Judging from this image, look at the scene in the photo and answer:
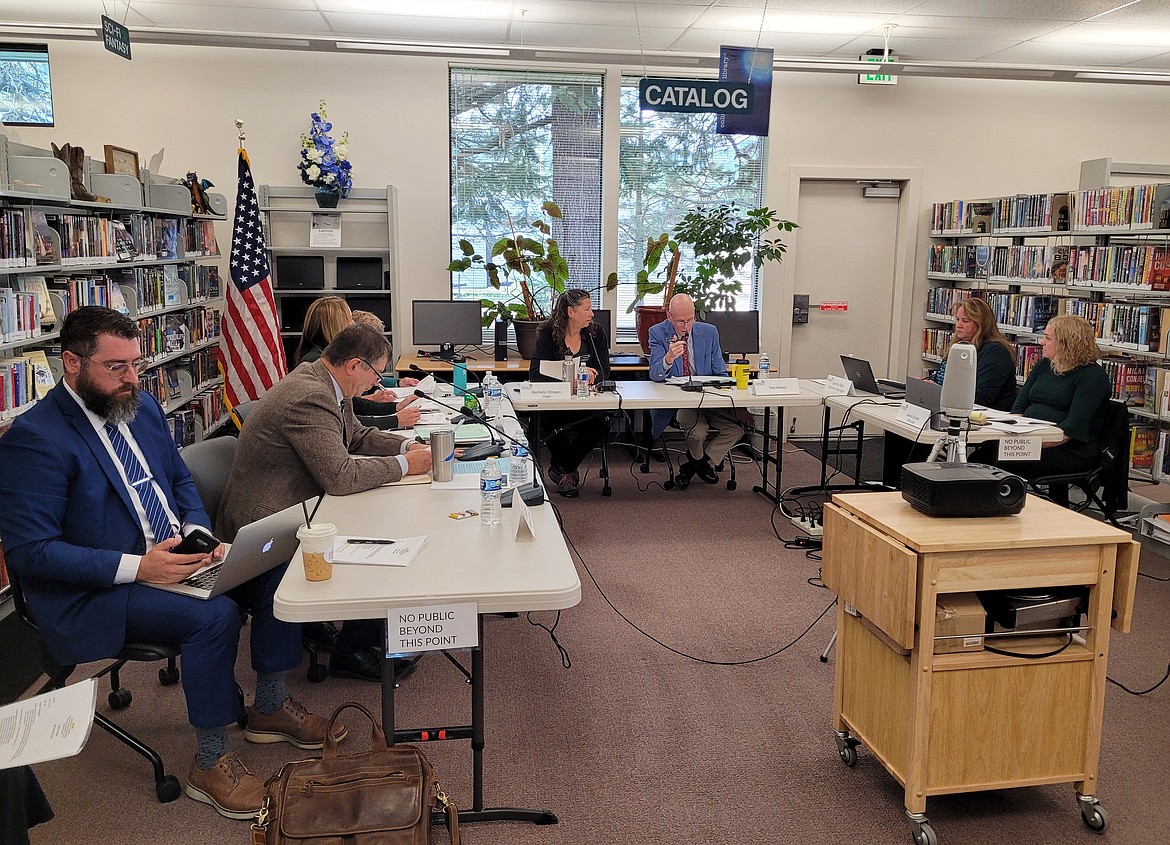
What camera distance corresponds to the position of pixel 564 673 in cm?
319

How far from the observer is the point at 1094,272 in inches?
212

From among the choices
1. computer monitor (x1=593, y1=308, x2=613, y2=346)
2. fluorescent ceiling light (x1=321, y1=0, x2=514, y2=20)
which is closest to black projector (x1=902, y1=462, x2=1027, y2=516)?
fluorescent ceiling light (x1=321, y1=0, x2=514, y2=20)

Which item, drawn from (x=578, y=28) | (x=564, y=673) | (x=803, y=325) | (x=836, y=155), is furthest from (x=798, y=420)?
(x=564, y=673)

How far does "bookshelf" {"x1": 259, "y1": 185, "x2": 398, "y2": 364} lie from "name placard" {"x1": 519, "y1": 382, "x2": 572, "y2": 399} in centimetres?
199

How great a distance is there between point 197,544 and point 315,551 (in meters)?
0.57

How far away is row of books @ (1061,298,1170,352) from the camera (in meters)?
4.92

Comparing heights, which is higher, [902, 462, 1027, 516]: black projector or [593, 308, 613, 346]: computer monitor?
[593, 308, 613, 346]: computer monitor

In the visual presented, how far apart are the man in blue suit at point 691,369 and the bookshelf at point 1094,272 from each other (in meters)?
2.21

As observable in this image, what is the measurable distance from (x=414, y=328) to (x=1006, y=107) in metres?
5.09

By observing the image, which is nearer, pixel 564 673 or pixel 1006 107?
pixel 564 673

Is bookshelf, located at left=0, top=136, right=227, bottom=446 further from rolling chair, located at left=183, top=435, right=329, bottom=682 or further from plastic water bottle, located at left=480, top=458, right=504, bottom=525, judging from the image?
plastic water bottle, located at left=480, top=458, right=504, bottom=525

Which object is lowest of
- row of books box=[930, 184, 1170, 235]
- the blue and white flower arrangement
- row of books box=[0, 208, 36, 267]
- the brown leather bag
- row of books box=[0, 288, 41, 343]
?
the brown leather bag

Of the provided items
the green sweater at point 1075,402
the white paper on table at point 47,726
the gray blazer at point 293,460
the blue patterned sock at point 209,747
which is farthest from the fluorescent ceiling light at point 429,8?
the white paper on table at point 47,726

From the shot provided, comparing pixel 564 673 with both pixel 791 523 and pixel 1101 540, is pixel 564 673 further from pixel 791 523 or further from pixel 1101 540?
pixel 791 523
